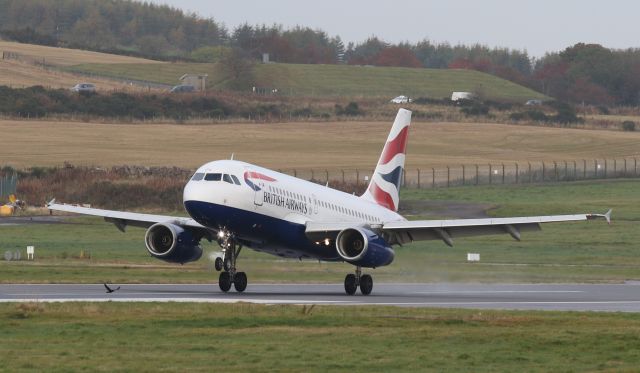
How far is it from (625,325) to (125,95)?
129702mm

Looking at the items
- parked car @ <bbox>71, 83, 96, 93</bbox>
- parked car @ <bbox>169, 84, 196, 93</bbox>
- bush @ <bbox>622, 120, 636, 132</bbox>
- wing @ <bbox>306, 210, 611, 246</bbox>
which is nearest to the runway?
wing @ <bbox>306, 210, 611, 246</bbox>

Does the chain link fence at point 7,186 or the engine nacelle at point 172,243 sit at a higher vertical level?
Result: the engine nacelle at point 172,243

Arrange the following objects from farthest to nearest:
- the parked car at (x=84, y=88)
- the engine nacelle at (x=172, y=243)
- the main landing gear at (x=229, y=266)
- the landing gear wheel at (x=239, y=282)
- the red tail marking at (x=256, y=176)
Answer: the parked car at (x=84, y=88), the engine nacelle at (x=172, y=243), the landing gear wheel at (x=239, y=282), the red tail marking at (x=256, y=176), the main landing gear at (x=229, y=266)

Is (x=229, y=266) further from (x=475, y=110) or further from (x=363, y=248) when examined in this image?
(x=475, y=110)

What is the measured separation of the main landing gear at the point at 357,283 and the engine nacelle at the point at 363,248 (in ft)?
6.35

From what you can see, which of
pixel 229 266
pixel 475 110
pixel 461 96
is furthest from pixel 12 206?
pixel 461 96

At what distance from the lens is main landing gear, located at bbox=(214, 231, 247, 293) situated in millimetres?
45719

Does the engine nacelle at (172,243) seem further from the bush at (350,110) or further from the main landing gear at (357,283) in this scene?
the bush at (350,110)

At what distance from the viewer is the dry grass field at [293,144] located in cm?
12400

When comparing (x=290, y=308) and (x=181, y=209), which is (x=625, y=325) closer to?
(x=290, y=308)

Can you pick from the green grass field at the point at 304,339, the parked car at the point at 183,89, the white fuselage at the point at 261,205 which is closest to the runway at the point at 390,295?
the white fuselage at the point at 261,205

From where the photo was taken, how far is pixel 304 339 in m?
30.2

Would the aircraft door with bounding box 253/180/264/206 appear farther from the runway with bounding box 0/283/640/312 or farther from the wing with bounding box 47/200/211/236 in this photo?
the runway with bounding box 0/283/640/312

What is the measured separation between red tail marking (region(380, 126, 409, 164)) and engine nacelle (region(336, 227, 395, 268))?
9171 millimetres
